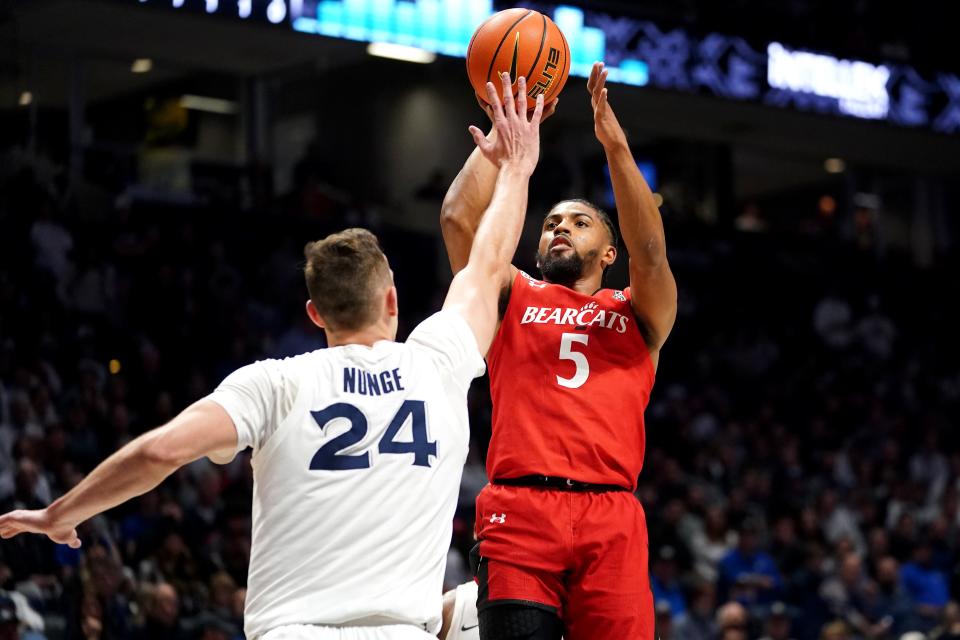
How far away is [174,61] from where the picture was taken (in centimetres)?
1755

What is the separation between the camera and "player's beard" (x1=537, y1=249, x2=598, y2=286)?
5.66 m

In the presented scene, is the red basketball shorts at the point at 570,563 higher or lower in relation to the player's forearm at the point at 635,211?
lower

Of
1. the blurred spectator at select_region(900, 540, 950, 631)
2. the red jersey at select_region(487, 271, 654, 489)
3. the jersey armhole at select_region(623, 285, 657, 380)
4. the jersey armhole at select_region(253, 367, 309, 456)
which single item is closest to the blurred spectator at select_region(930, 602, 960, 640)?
the blurred spectator at select_region(900, 540, 950, 631)

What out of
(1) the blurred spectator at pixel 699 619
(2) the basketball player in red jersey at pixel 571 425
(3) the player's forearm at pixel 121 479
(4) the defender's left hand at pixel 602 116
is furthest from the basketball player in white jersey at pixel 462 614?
(1) the blurred spectator at pixel 699 619

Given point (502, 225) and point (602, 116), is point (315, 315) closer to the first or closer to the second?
point (502, 225)

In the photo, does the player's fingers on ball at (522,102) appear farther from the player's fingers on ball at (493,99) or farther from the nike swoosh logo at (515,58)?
the nike swoosh logo at (515,58)

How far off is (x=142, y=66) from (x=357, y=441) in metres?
15.5

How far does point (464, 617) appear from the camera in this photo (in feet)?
18.2

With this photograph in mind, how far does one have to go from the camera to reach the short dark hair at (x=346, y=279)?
3.92m

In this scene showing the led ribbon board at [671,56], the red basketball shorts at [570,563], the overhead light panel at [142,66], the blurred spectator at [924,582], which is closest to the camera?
the red basketball shorts at [570,563]

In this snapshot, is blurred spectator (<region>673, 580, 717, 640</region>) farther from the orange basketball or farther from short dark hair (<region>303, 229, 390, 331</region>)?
Answer: short dark hair (<region>303, 229, 390, 331</region>)

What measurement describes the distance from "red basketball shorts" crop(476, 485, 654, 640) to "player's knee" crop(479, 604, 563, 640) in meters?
0.03

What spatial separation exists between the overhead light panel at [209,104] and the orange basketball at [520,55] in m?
13.5

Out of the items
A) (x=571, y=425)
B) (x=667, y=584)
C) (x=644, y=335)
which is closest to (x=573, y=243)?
(x=644, y=335)
